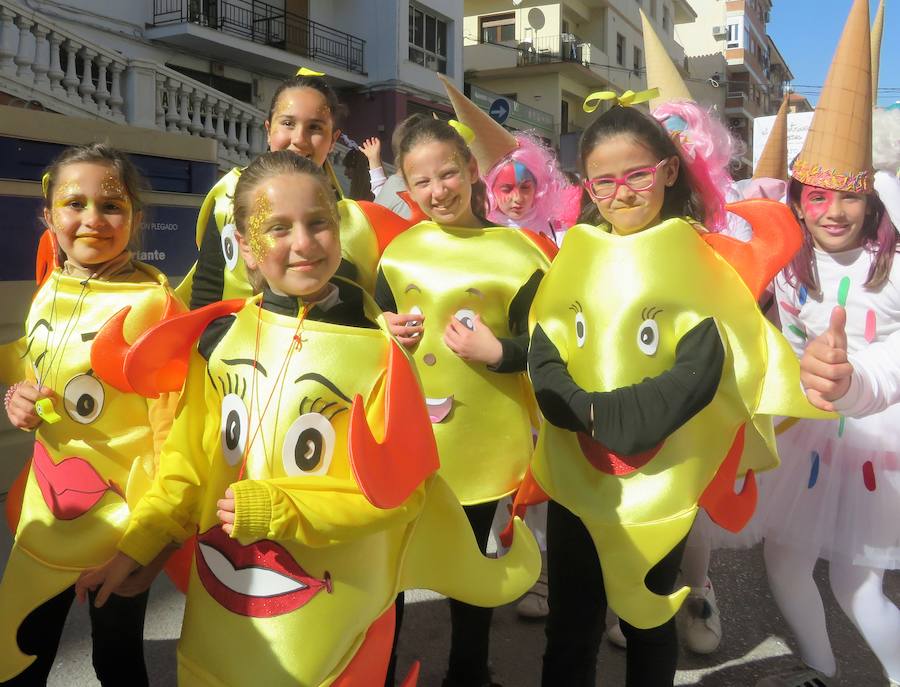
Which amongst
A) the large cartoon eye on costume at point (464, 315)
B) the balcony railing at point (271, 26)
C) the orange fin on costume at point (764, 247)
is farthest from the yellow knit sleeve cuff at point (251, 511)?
the balcony railing at point (271, 26)

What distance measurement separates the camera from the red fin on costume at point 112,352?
1798 millimetres

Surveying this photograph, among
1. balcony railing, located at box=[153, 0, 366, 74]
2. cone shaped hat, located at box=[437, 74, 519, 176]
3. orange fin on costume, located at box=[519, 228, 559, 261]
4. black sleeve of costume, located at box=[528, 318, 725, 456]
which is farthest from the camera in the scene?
balcony railing, located at box=[153, 0, 366, 74]

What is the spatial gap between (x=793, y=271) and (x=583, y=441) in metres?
0.95

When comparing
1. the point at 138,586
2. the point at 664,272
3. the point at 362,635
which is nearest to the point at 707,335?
the point at 664,272

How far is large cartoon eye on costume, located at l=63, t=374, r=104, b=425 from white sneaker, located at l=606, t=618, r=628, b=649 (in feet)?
6.33

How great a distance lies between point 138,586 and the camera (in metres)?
1.75

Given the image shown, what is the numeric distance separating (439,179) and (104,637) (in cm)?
150

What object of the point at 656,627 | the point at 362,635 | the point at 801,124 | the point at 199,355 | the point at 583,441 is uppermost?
the point at 801,124

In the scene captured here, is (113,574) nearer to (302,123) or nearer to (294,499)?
(294,499)

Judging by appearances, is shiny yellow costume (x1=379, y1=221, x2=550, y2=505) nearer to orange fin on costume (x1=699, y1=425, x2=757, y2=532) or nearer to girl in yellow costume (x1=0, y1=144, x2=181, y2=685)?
orange fin on costume (x1=699, y1=425, x2=757, y2=532)

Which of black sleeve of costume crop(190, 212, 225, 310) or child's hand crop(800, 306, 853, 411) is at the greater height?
black sleeve of costume crop(190, 212, 225, 310)

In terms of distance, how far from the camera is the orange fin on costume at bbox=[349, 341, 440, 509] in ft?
4.43

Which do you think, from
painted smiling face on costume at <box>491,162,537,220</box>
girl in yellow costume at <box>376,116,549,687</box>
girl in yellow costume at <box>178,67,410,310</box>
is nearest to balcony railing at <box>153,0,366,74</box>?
painted smiling face on costume at <box>491,162,537,220</box>

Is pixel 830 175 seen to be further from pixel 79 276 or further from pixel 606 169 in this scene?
pixel 79 276
